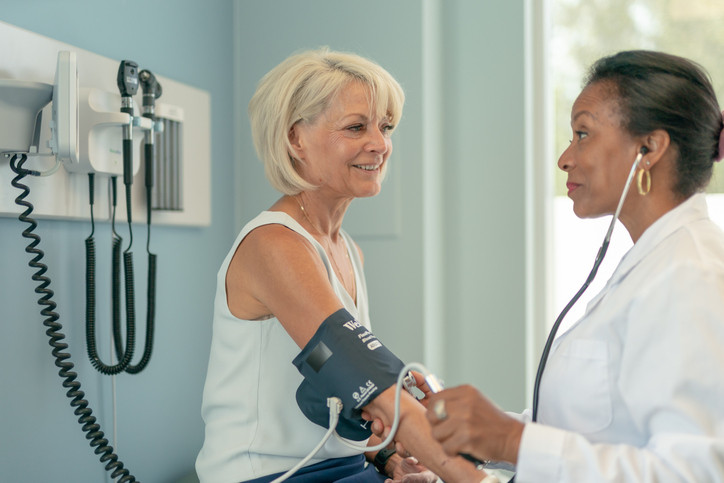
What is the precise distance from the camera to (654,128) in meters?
1.12

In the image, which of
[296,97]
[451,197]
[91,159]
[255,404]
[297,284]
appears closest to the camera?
[297,284]

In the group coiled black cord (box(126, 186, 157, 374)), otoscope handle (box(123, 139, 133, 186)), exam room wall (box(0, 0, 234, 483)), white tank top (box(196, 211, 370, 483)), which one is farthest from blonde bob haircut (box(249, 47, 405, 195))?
exam room wall (box(0, 0, 234, 483))

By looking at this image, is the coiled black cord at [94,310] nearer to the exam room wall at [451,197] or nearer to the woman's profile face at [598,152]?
the exam room wall at [451,197]

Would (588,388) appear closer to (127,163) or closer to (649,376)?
(649,376)

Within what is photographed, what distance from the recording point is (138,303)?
77.0 inches

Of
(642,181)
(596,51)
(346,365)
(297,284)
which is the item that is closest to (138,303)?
(297,284)

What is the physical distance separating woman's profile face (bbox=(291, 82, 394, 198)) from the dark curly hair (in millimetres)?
588

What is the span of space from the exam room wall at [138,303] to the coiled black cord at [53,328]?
0.05 metres

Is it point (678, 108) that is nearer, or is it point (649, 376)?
point (649, 376)

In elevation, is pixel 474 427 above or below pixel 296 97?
below

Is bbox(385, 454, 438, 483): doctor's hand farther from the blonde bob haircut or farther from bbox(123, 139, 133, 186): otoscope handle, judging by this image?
bbox(123, 139, 133, 186): otoscope handle

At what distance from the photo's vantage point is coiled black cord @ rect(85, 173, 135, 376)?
65.0 inches

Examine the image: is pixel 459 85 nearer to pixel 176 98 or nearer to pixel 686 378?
pixel 176 98

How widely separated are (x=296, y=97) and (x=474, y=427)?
88 centimetres
